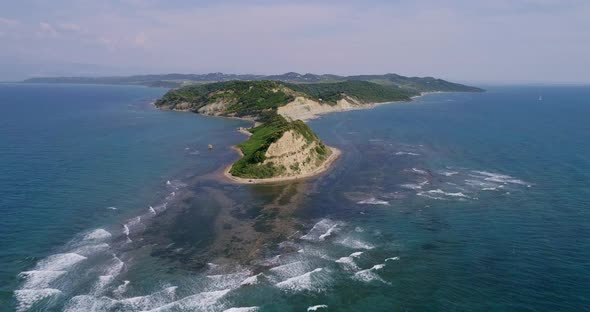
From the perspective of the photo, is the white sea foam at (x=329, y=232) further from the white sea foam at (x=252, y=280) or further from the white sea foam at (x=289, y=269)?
the white sea foam at (x=252, y=280)

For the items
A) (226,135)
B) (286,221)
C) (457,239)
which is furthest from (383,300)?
(226,135)

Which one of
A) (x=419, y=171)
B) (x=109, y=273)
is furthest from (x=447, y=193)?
(x=109, y=273)

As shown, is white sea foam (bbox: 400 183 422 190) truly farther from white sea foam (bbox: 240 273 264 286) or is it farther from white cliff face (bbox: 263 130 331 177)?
white sea foam (bbox: 240 273 264 286)

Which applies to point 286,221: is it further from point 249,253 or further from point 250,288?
point 250,288

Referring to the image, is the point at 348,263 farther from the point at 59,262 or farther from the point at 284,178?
the point at 284,178

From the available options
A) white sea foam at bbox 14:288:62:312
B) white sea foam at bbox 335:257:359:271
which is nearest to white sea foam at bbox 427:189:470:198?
white sea foam at bbox 335:257:359:271

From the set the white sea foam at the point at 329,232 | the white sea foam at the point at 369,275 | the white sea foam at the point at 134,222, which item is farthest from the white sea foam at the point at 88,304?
the white sea foam at the point at 329,232
